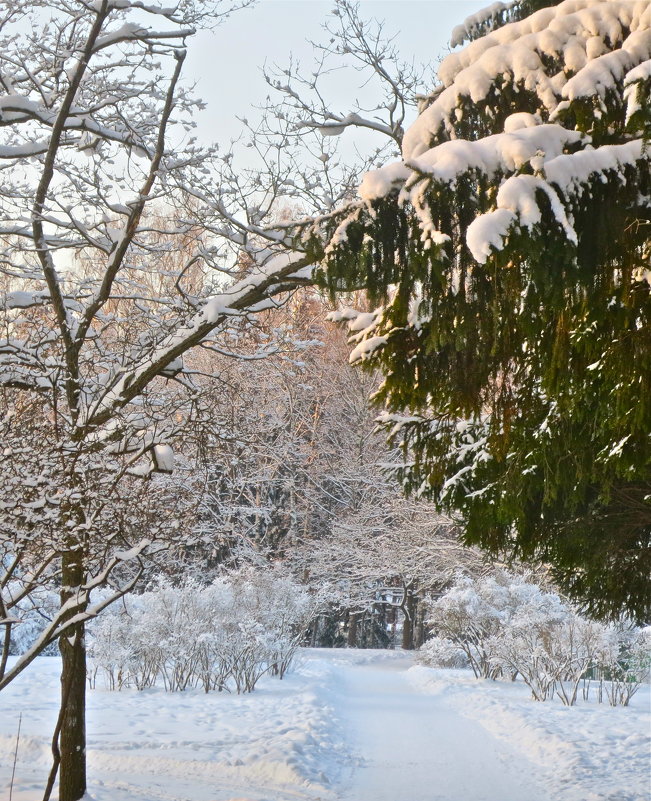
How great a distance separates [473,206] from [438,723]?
996cm

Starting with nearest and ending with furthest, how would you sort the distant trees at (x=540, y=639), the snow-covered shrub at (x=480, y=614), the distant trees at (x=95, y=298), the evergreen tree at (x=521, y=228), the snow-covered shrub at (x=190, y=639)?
the evergreen tree at (x=521, y=228) → the distant trees at (x=95, y=298) → the distant trees at (x=540, y=639) → the snow-covered shrub at (x=190, y=639) → the snow-covered shrub at (x=480, y=614)

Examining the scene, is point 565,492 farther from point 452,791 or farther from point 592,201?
point 452,791

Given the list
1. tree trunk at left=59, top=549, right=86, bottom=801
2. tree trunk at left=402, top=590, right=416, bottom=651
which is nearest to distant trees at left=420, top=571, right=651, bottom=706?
tree trunk at left=402, top=590, right=416, bottom=651

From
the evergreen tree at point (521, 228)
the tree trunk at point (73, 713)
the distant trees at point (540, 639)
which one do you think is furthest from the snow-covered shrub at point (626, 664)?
the evergreen tree at point (521, 228)

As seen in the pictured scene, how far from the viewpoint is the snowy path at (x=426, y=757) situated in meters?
7.04

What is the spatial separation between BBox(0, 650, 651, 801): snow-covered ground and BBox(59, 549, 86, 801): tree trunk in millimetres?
225

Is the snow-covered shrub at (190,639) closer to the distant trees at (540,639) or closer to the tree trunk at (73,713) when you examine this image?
the distant trees at (540,639)

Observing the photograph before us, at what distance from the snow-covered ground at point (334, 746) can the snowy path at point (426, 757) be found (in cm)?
2

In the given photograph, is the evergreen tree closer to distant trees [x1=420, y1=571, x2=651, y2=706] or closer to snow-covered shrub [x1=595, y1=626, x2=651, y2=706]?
distant trees [x1=420, y1=571, x2=651, y2=706]

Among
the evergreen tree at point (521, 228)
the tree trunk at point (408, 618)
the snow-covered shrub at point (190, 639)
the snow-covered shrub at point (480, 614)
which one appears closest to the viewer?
the evergreen tree at point (521, 228)

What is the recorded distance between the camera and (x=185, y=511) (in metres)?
6.02

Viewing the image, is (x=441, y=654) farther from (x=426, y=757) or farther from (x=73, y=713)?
(x=73, y=713)

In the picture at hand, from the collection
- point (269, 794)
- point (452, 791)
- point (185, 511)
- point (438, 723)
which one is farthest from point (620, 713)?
point (185, 511)

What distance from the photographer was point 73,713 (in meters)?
6.37
